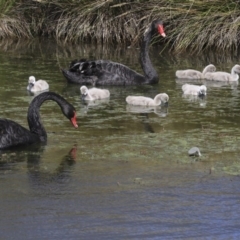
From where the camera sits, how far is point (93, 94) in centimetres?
1097

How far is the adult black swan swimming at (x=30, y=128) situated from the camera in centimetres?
841

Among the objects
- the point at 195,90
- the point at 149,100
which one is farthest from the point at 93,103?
the point at 195,90

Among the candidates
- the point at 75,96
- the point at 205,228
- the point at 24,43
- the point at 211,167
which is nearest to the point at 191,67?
the point at 75,96

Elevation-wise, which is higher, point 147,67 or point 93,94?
point 147,67

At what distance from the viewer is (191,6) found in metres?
15.4

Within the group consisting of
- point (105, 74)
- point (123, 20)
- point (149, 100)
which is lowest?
point (149, 100)

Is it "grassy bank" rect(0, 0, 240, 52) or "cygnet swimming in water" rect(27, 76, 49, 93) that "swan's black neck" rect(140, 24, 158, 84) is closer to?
"cygnet swimming in water" rect(27, 76, 49, 93)

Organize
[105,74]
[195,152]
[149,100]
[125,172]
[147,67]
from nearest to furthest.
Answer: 1. [125,172]
2. [195,152]
3. [149,100]
4. [105,74]
5. [147,67]

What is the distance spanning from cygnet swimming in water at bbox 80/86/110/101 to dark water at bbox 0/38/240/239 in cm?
12

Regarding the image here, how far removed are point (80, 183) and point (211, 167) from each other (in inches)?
46.9

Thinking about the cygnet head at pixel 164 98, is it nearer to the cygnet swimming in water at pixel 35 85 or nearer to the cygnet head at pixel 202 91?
the cygnet head at pixel 202 91

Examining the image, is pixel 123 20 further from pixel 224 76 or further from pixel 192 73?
pixel 224 76

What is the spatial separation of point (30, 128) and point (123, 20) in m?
7.94

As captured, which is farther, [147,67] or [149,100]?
[147,67]
